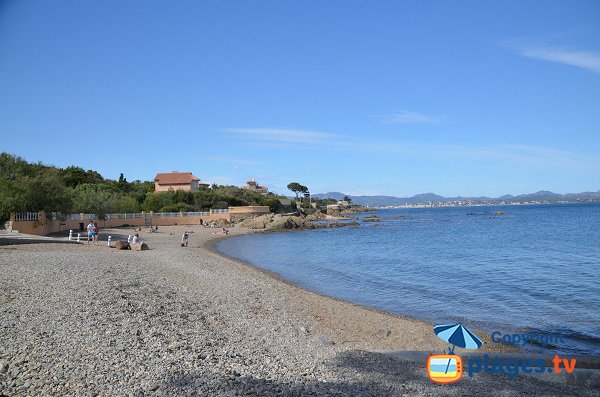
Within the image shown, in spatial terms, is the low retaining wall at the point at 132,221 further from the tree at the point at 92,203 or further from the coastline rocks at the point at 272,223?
the coastline rocks at the point at 272,223

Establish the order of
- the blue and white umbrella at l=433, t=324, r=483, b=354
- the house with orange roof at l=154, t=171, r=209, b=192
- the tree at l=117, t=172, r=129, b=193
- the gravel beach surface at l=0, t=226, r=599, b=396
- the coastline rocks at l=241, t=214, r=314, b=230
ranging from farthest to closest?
the house with orange roof at l=154, t=171, r=209, b=192, the tree at l=117, t=172, r=129, b=193, the coastline rocks at l=241, t=214, r=314, b=230, the blue and white umbrella at l=433, t=324, r=483, b=354, the gravel beach surface at l=0, t=226, r=599, b=396

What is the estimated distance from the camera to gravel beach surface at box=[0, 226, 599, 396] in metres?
6.38

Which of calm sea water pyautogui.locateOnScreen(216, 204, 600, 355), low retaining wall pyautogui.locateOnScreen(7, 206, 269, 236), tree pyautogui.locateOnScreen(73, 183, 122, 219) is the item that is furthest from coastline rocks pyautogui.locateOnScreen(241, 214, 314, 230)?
calm sea water pyautogui.locateOnScreen(216, 204, 600, 355)

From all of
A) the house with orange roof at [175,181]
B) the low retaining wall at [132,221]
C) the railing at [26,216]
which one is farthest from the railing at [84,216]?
the house with orange roof at [175,181]

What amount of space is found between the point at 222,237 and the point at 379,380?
3958 cm

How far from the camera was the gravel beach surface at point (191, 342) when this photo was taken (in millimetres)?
6379

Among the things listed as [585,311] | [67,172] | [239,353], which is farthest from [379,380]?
[67,172]

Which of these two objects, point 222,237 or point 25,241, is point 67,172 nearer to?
point 222,237

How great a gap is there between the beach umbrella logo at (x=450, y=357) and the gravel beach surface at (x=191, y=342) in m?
0.18

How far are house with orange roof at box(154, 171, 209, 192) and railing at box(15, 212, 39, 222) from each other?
2290 inches

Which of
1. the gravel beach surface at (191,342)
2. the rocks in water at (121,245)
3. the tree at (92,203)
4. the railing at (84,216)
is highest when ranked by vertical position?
the tree at (92,203)

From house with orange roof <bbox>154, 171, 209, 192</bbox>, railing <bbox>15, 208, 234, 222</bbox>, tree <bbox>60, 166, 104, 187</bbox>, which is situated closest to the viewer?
railing <bbox>15, 208, 234, 222</bbox>

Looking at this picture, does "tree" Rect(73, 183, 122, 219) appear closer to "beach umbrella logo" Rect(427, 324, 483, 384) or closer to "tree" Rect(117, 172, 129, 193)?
"tree" Rect(117, 172, 129, 193)

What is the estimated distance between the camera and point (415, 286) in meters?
18.9
